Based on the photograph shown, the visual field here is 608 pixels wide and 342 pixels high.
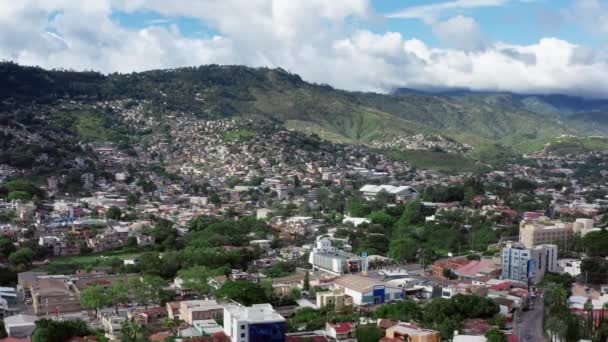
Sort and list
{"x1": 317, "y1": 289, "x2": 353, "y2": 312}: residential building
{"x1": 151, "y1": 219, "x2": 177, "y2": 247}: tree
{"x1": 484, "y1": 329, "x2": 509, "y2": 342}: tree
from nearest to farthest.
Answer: {"x1": 484, "y1": 329, "x2": 509, "y2": 342}: tree
{"x1": 317, "y1": 289, "x2": 353, "y2": 312}: residential building
{"x1": 151, "y1": 219, "x2": 177, "y2": 247}: tree

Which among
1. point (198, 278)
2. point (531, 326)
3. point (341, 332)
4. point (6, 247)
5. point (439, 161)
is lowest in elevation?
point (531, 326)

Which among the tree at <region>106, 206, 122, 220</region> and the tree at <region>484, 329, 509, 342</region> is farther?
the tree at <region>106, 206, 122, 220</region>

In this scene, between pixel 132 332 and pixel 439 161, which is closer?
pixel 132 332

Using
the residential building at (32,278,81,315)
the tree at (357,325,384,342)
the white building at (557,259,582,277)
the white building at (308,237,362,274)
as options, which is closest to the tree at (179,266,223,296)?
the residential building at (32,278,81,315)

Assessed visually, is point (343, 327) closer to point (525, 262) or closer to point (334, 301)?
point (334, 301)

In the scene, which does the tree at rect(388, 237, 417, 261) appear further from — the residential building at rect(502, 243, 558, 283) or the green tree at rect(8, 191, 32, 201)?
the green tree at rect(8, 191, 32, 201)

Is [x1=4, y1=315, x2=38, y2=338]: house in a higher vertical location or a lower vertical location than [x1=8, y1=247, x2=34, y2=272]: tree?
lower

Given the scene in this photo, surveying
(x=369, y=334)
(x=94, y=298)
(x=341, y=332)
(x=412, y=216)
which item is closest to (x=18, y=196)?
(x=94, y=298)
